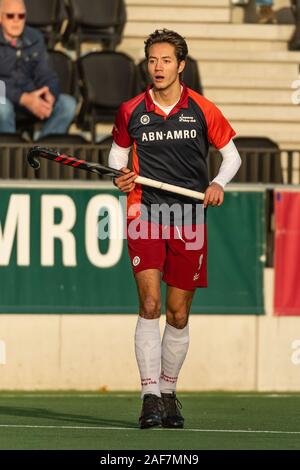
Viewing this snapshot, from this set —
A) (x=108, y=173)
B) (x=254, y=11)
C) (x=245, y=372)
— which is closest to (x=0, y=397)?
(x=245, y=372)

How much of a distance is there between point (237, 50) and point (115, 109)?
7.53 feet

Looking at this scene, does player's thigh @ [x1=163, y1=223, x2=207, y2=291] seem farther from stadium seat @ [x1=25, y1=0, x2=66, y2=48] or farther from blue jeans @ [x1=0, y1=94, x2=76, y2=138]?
stadium seat @ [x1=25, y1=0, x2=66, y2=48]

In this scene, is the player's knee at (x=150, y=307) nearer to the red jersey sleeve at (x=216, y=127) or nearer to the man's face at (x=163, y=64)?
the red jersey sleeve at (x=216, y=127)

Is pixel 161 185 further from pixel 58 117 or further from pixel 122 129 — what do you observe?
pixel 58 117

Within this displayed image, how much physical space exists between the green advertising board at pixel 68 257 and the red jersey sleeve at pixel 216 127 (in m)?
3.19

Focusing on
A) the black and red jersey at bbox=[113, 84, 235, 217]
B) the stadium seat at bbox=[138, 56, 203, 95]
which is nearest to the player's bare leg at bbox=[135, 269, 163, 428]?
the black and red jersey at bbox=[113, 84, 235, 217]

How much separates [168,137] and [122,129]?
288 millimetres

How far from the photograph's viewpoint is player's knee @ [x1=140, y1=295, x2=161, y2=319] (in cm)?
942

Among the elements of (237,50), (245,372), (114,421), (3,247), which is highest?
(237,50)

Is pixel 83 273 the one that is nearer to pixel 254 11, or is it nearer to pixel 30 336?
pixel 30 336

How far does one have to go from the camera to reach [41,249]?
12.7 meters

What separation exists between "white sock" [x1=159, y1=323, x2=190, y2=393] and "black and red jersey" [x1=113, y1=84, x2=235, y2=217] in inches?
32.4

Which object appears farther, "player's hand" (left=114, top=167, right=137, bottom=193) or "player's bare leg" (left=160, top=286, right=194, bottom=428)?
"player's bare leg" (left=160, top=286, right=194, bottom=428)

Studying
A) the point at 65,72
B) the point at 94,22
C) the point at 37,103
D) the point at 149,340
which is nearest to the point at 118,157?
the point at 149,340
